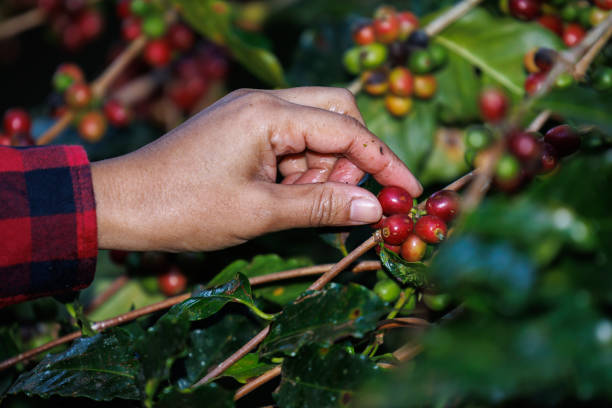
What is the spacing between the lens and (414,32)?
5.07 ft

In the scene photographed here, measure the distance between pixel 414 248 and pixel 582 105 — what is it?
1.36 feet

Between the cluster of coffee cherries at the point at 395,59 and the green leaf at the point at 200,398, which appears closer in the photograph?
the green leaf at the point at 200,398

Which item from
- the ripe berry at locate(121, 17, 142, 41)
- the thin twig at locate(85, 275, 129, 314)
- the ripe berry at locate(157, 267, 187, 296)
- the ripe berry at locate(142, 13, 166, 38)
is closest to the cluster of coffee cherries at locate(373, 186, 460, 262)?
the ripe berry at locate(157, 267, 187, 296)

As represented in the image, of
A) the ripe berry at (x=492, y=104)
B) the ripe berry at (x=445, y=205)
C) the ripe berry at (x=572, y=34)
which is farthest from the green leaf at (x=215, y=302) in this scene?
the ripe berry at (x=572, y=34)

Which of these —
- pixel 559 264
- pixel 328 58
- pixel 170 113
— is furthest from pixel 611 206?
pixel 170 113

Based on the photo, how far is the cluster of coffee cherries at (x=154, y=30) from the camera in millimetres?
1968

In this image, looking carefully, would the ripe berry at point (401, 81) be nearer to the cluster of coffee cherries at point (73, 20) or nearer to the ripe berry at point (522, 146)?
the ripe berry at point (522, 146)

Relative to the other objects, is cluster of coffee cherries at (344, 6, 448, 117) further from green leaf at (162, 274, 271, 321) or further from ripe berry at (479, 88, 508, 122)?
green leaf at (162, 274, 271, 321)

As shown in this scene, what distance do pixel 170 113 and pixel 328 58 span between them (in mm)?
870

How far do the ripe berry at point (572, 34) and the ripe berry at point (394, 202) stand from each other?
740 mm

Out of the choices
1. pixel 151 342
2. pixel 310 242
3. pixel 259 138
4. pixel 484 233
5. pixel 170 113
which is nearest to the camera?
pixel 484 233

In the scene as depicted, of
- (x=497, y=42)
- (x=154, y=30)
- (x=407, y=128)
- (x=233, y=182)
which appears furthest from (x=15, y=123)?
(x=497, y=42)

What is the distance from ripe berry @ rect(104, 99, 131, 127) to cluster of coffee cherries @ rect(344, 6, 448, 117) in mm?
906

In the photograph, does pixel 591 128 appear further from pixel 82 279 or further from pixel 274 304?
pixel 82 279
